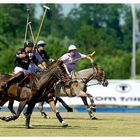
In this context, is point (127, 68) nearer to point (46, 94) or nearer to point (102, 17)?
point (46, 94)

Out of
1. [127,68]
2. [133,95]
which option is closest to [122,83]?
[133,95]

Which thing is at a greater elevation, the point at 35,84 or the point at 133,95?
the point at 35,84

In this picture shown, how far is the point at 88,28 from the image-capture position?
10062 cm

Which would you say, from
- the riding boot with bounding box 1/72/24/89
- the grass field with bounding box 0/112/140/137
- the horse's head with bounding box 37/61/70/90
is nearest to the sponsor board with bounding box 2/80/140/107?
the grass field with bounding box 0/112/140/137

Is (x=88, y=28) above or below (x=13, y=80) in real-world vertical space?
below

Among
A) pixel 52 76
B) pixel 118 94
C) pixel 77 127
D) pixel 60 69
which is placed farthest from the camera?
pixel 118 94

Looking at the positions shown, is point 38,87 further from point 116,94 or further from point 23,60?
point 116,94

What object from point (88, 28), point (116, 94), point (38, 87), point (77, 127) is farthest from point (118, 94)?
point (88, 28)

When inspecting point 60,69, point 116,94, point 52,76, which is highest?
point 60,69

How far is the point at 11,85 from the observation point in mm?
24453

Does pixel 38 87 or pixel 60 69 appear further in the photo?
pixel 38 87

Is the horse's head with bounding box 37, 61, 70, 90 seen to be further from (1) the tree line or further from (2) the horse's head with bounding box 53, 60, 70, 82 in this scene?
(1) the tree line

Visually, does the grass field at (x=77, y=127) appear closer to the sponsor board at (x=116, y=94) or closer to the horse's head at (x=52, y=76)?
the horse's head at (x=52, y=76)

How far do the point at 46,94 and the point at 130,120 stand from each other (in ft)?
14.0
